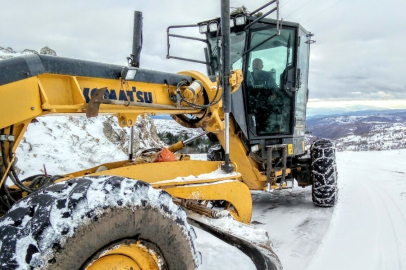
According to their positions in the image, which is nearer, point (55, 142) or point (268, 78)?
point (268, 78)

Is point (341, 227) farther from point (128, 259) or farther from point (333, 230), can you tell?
point (128, 259)

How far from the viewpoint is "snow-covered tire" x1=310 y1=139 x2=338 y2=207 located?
18.5 ft

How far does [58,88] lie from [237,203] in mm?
1981

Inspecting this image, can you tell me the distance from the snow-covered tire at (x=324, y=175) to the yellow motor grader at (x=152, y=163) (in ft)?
0.06

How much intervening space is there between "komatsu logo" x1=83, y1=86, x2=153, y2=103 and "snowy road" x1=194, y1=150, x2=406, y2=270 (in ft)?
4.25

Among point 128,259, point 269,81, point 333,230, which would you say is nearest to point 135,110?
point 128,259

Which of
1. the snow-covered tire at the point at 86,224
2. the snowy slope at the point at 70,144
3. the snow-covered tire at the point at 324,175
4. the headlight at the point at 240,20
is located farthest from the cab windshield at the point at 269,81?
the snowy slope at the point at 70,144

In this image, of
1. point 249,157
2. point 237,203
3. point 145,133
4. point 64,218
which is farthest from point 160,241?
point 145,133

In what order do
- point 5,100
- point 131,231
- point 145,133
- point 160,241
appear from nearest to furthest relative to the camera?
point 131,231
point 160,241
point 5,100
point 145,133

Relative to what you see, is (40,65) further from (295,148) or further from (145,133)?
(145,133)

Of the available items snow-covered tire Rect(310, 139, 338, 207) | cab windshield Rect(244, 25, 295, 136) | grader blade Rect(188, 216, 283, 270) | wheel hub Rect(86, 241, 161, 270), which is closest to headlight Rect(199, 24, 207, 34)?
cab windshield Rect(244, 25, 295, 136)

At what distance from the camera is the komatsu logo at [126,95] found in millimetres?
2609

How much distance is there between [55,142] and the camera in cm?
928

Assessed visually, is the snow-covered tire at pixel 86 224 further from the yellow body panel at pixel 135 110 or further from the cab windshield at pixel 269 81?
the cab windshield at pixel 269 81
